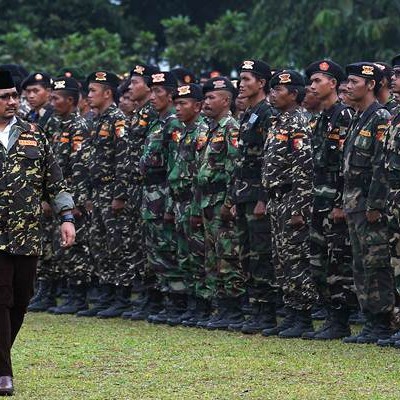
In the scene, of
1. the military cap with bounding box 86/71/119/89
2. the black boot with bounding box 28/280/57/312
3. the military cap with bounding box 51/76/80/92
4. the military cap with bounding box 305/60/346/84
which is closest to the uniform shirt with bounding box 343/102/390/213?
the military cap with bounding box 305/60/346/84

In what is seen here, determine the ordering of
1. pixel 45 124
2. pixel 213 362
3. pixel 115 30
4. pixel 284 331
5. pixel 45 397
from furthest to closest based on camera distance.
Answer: pixel 115 30, pixel 45 124, pixel 284 331, pixel 213 362, pixel 45 397

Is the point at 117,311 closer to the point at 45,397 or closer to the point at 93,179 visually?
the point at 93,179

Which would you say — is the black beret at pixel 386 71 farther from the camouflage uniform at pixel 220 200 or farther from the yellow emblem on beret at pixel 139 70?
the yellow emblem on beret at pixel 139 70

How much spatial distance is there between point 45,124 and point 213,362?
5439 mm

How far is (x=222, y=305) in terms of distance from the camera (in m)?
13.1

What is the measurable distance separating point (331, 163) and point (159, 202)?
2325 millimetres

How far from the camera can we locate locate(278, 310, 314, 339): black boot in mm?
12250

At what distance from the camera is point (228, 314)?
42.9 feet

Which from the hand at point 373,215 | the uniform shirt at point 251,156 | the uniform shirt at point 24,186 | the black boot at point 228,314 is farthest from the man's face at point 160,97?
the uniform shirt at point 24,186

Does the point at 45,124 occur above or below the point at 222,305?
above

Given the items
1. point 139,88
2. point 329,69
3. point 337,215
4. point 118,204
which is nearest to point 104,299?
point 118,204

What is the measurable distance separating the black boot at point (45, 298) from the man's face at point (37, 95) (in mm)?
1940

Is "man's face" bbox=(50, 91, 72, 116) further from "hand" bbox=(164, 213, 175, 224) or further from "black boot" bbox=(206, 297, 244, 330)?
"black boot" bbox=(206, 297, 244, 330)

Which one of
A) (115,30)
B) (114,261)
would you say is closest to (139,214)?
(114,261)
